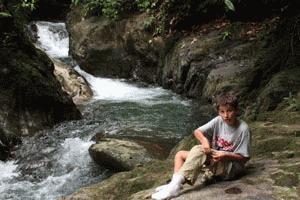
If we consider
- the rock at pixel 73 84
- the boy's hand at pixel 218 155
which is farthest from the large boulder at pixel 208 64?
the boy's hand at pixel 218 155

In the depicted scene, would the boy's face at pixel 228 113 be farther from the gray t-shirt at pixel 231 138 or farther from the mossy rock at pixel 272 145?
the mossy rock at pixel 272 145

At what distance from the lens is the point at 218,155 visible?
4.41m

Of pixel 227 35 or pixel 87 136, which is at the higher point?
pixel 227 35

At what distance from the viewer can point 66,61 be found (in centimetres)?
1739

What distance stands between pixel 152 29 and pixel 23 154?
24.8 feet


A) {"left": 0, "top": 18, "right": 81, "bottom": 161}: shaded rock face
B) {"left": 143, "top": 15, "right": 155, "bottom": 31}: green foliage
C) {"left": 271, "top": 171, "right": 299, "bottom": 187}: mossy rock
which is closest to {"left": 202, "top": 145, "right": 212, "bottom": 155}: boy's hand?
{"left": 271, "top": 171, "right": 299, "bottom": 187}: mossy rock

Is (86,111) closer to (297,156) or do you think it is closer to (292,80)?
(292,80)

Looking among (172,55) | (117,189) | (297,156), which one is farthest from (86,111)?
(297,156)

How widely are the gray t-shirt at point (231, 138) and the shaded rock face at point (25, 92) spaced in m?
5.61

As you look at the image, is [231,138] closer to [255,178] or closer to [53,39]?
[255,178]

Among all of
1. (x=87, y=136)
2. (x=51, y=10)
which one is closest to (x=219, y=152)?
(x=87, y=136)

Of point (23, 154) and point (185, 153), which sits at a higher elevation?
point (185, 153)

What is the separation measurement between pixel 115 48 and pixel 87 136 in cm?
713

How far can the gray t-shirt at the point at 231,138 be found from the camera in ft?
14.8
